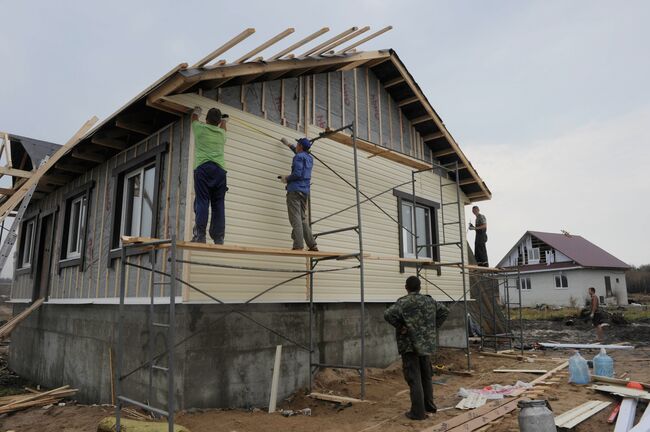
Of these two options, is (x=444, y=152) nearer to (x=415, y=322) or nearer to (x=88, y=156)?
(x=415, y=322)

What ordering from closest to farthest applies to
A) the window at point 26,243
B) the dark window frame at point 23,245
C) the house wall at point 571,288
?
the dark window frame at point 23,245 → the window at point 26,243 → the house wall at point 571,288

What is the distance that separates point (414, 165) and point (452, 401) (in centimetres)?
Answer: 570

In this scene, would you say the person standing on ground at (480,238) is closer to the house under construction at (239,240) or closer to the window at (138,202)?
the house under construction at (239,240)

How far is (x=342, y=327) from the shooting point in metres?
9.22

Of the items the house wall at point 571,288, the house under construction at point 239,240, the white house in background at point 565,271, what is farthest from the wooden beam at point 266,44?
the house wall at point 571,288

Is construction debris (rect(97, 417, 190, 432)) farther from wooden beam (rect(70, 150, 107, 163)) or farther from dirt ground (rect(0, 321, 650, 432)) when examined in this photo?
wooden beam (rect(70, 150, 107, 163))

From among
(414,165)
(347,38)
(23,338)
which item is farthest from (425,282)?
(23,338)

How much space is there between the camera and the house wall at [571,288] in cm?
3594

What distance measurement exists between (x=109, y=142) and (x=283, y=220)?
3.77 meters

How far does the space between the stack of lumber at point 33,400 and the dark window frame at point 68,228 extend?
2.52 m

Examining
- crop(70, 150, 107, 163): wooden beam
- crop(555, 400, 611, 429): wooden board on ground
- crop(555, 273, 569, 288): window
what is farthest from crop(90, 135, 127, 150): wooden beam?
crop(555, 273, 569, 288): window

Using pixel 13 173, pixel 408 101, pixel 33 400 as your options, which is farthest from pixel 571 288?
pixel 13 173

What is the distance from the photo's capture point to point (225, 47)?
631 centimetres

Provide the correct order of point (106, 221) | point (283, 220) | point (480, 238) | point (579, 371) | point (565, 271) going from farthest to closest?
point (565, 271), point (480, 238), point (106, 221), point (579, 371), point (283, 220)
